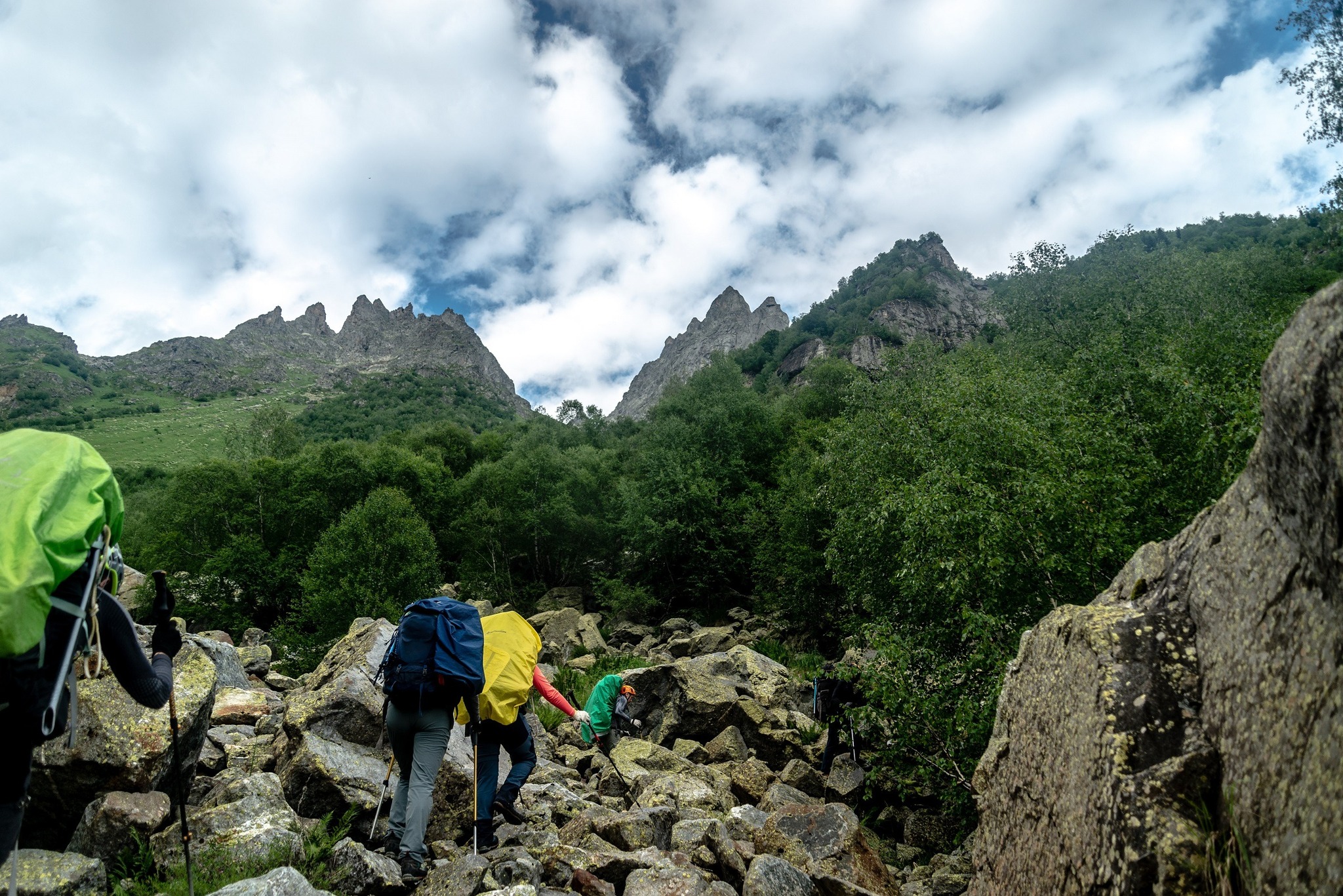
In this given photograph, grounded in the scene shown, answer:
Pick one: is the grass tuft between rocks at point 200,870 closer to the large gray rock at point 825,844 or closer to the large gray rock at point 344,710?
the large gray rock at point 344,710

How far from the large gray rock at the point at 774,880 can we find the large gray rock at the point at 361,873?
3126mm

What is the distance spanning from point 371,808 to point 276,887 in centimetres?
255

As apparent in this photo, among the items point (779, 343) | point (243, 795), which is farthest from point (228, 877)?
point (779, 343)

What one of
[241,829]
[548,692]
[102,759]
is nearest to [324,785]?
[241,829]

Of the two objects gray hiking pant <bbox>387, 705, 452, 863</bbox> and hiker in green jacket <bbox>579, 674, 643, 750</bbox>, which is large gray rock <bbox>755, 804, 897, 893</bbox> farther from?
hiker in green jacket <bbox>579, 674, 643, 750</bbox>

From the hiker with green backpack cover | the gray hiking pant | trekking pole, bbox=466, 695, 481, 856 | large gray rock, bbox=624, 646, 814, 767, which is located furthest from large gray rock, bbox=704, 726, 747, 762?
the hiker with green backpack cover

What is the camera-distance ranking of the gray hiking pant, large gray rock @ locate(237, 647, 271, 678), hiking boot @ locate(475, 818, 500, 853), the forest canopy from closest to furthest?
1. the gray hiking pant
2. hiking boot @ locate(475, 818, 500, 853)
3. the forest canopy
4. large gray rock @ locate(237, 647, 271, 678)

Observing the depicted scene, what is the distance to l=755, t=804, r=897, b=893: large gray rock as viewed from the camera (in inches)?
278

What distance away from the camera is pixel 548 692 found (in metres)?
7.15

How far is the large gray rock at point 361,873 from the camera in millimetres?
4938

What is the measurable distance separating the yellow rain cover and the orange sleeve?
0.14 metres

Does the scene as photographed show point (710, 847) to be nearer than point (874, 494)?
Yes

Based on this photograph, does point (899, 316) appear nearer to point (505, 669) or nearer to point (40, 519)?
point (505, 669)

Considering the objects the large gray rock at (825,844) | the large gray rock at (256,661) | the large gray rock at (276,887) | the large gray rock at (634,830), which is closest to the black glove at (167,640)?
the large gray rock at (276,887)
